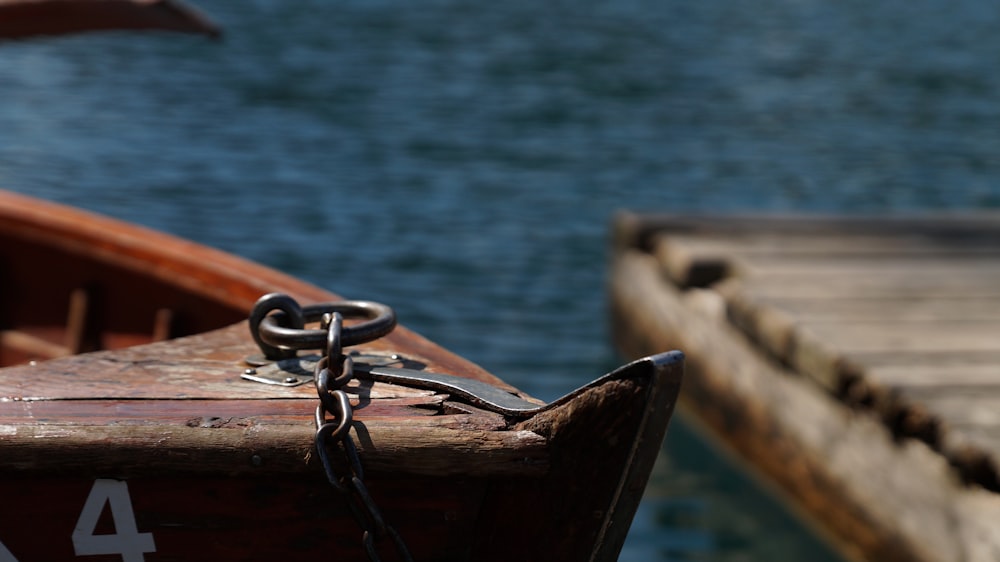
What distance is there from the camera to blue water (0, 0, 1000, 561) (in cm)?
798

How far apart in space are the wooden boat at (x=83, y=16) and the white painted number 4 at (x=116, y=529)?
8.29ft

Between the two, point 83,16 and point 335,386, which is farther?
point 83,16

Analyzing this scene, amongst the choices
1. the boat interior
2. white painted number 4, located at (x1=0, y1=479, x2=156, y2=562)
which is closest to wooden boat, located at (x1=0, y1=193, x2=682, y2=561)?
white painted number 4, located at (x1=0, y1=479, x2=156, y2=562)

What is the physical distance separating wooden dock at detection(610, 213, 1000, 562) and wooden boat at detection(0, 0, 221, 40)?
2455 millimetres

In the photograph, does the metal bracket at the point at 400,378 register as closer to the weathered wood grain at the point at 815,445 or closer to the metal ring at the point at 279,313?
the metal ring at the point at 279,313

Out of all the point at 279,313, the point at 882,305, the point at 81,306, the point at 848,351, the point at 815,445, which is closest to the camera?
the point at 279,313

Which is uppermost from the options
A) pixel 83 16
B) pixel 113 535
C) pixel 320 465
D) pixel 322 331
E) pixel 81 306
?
pixel 83 16

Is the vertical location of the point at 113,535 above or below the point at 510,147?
above

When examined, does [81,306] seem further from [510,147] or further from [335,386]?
→ [510,147]

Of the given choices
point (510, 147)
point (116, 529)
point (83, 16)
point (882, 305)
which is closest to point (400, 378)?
point (116, 529)

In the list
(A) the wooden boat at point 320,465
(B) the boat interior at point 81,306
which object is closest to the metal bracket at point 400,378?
(A) the wooden boat at point 320,465

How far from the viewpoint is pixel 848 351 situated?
4742 millimetres

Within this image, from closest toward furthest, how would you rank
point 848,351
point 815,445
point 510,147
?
point 848,351 < point 815,445 < point 510,147

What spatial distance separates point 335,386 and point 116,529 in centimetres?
38
